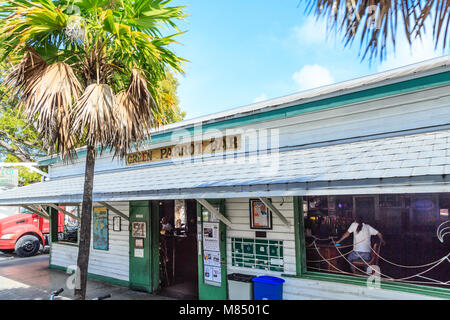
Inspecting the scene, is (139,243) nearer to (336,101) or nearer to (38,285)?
(38,285)

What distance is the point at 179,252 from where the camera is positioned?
1120cm

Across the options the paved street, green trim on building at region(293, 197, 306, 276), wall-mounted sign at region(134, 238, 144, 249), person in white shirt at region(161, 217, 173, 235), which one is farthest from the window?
green trim on building at region(293, 197, 306, 276)

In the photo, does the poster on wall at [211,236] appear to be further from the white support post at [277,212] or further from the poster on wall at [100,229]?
the poster on wall at [100,229]


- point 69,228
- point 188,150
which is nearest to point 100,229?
point 69,228

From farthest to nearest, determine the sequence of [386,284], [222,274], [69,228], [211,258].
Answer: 1. [69,228]
2. [211,258]
3. [222,274]
4. [386,284]

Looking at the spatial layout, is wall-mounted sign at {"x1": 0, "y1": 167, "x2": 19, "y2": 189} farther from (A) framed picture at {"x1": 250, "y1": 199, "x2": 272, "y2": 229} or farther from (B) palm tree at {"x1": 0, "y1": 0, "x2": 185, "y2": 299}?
(A) framed picture at {"x1": 250, "y1": 199, "x2": 272, "y2": 229}

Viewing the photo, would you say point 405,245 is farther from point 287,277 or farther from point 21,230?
point 21,230

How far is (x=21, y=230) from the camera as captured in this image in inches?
598

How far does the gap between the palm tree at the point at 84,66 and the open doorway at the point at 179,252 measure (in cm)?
388

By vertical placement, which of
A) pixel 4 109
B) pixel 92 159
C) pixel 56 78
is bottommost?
pixel 92 159

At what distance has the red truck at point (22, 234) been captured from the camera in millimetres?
14844

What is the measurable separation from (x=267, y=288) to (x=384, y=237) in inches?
314
